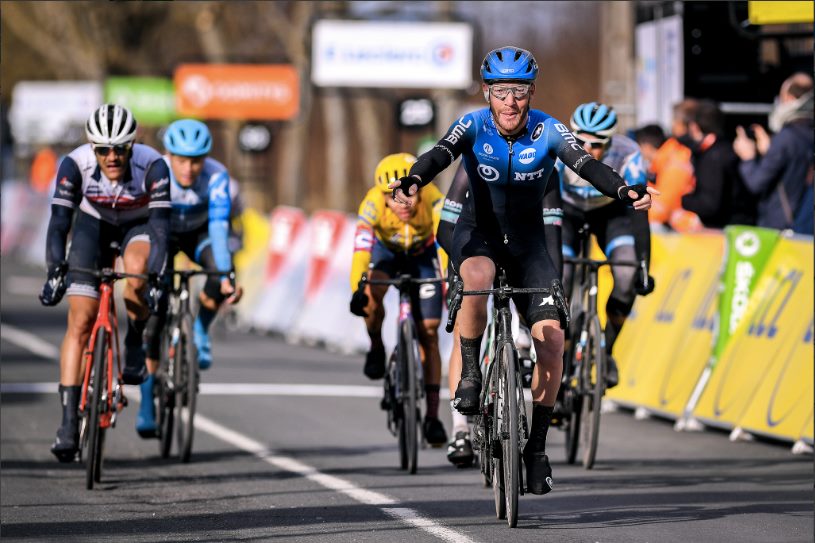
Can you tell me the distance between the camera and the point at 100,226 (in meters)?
11.8

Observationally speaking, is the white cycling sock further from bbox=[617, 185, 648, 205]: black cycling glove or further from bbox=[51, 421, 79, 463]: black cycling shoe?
bbox=[51, 421, 79, 463]: black cycling shoe

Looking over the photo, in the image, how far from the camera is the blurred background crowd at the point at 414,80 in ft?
52.0

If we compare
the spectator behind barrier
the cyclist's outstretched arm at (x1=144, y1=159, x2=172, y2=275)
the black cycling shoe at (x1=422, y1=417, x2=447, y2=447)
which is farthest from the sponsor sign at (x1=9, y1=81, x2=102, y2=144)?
the black cycling shoe at (x1=422, y1=417, x2=447, y2=447)

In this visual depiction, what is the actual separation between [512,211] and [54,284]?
10.0 feet

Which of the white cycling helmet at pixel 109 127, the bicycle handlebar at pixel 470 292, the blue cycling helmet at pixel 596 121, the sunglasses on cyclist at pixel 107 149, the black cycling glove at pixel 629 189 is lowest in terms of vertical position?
the bicycle handlebar at pixel 470 292

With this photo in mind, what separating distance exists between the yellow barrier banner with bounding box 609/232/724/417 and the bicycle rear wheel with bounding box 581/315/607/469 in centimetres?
241

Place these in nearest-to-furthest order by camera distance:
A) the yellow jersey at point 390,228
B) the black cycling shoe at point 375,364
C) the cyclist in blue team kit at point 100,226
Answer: the cyclist in blue team kit at point 100,226 < the yellow jersey at point 390,228 < the black cycling shoe at point 375,364

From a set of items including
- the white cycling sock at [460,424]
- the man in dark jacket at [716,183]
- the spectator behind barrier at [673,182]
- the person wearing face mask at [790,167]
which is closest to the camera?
the white cycling sock at [460,424]

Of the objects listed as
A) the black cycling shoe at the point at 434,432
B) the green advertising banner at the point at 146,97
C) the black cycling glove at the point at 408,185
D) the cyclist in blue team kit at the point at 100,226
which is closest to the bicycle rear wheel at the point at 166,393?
the cyclist in blue team kit at the point at 100,226

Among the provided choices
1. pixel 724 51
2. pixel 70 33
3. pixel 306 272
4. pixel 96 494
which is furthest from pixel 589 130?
pixel 70 33

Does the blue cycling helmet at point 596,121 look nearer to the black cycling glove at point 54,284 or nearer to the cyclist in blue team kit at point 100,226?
the cyclist in blue team kit at point 100,226

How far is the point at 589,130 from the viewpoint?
1218 cm

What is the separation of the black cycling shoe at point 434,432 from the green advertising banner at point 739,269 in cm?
329

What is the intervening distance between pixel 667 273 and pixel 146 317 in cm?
512
